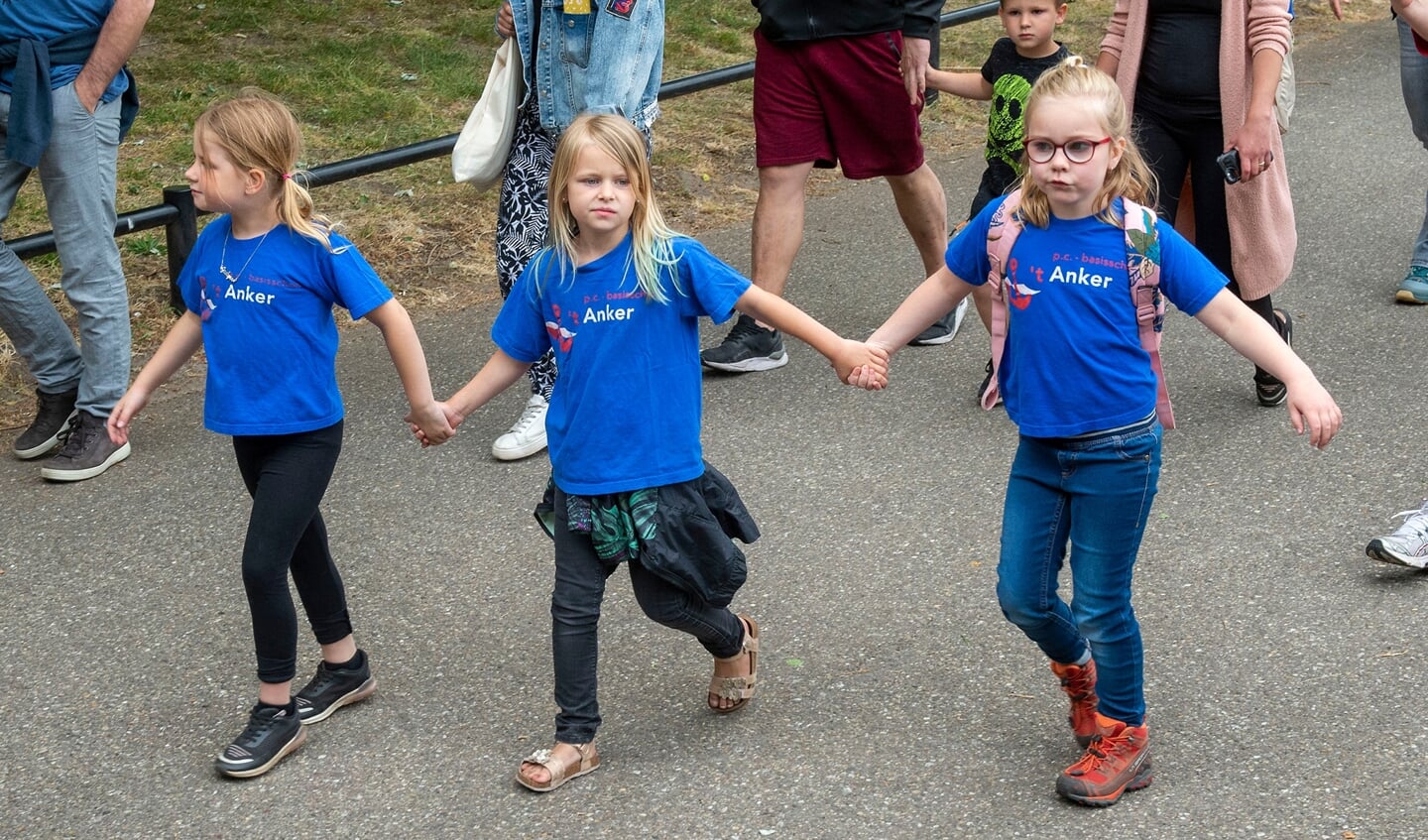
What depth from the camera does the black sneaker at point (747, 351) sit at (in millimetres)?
5805

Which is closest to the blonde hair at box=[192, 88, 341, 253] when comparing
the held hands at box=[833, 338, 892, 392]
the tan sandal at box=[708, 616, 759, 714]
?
the held hands at box=[833, 338, 892, 392]

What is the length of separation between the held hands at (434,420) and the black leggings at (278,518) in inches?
7.8

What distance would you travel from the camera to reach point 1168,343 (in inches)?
233

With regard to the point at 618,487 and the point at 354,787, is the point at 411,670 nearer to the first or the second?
the point at 354,787

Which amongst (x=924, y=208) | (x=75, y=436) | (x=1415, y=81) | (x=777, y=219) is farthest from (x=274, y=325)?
(x=1415, y=81)

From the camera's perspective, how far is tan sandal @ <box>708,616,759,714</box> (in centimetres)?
374

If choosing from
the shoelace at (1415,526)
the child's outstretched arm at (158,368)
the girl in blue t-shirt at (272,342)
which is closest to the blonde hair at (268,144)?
the girl in blue t-shirt at (272,342)

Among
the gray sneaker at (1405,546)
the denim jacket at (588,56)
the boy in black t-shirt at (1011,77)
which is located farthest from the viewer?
the boy in black t-shirt at (1011,77)

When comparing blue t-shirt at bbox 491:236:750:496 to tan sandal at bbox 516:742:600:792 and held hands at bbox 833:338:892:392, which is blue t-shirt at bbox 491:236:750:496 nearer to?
held hands at bbox 833:338:892:392

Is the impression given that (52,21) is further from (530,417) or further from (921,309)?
(921,309)

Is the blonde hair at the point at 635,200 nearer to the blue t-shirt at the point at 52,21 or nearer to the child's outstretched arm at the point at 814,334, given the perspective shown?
the child's outstretched arm at the point at 814,334

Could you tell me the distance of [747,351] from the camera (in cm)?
585

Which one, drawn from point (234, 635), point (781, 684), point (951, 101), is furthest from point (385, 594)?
point (951, 101)

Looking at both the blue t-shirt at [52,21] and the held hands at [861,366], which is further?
the blue t-shirt at [52,21]
